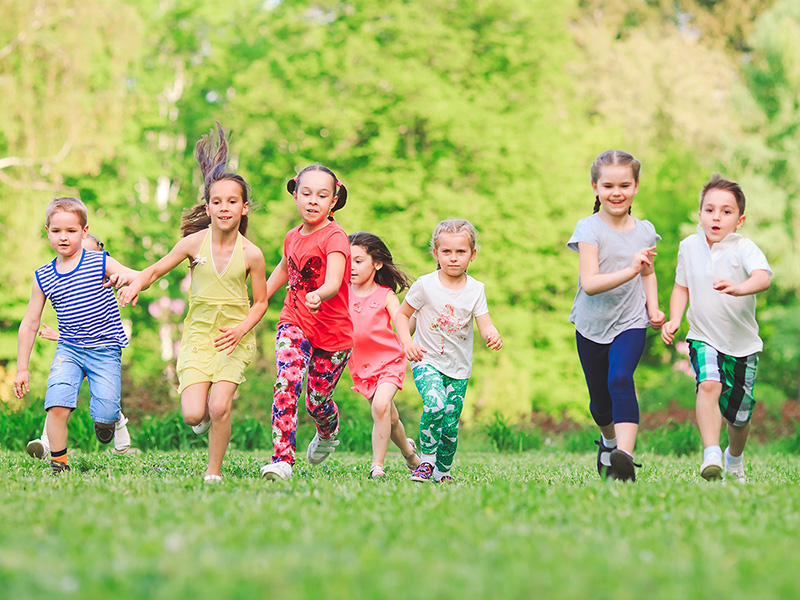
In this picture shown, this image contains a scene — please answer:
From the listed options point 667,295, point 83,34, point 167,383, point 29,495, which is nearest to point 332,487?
point 29,495

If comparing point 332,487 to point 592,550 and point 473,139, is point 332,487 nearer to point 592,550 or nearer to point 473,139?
point 592,550

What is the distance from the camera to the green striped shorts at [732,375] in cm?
677

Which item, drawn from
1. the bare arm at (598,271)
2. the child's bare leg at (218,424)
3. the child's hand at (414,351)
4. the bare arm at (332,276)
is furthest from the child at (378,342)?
the bare arm at (598,271)

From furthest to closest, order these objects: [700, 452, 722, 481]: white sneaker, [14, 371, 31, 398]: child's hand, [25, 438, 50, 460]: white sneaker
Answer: [25, 438, 50, 460]: white sneaker → [14, 371, 31, 398]: child's hand → [700, 452, 722, 481]: white sneaker

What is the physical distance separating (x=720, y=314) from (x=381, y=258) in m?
3.01

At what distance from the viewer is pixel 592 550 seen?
3609 mm

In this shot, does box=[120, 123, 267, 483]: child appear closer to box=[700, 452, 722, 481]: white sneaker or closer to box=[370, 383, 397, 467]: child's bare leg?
box=[370, 383, 397, 467]: child's bare leg

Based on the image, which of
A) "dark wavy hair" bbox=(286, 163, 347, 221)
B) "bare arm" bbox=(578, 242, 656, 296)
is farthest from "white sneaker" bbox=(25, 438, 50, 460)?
"bare arm" bbox=(578, 242, 656, 296)

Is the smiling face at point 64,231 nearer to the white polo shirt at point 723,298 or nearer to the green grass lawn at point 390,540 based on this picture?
the green grass lawn at point 390,540

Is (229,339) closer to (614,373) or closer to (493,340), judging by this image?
(493,340)

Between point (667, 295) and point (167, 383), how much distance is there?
68.6ft

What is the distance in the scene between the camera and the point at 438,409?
7164 mm

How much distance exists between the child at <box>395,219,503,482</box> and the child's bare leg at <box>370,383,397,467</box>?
0.37 metres

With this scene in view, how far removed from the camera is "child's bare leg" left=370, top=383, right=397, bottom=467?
24.8 ft
